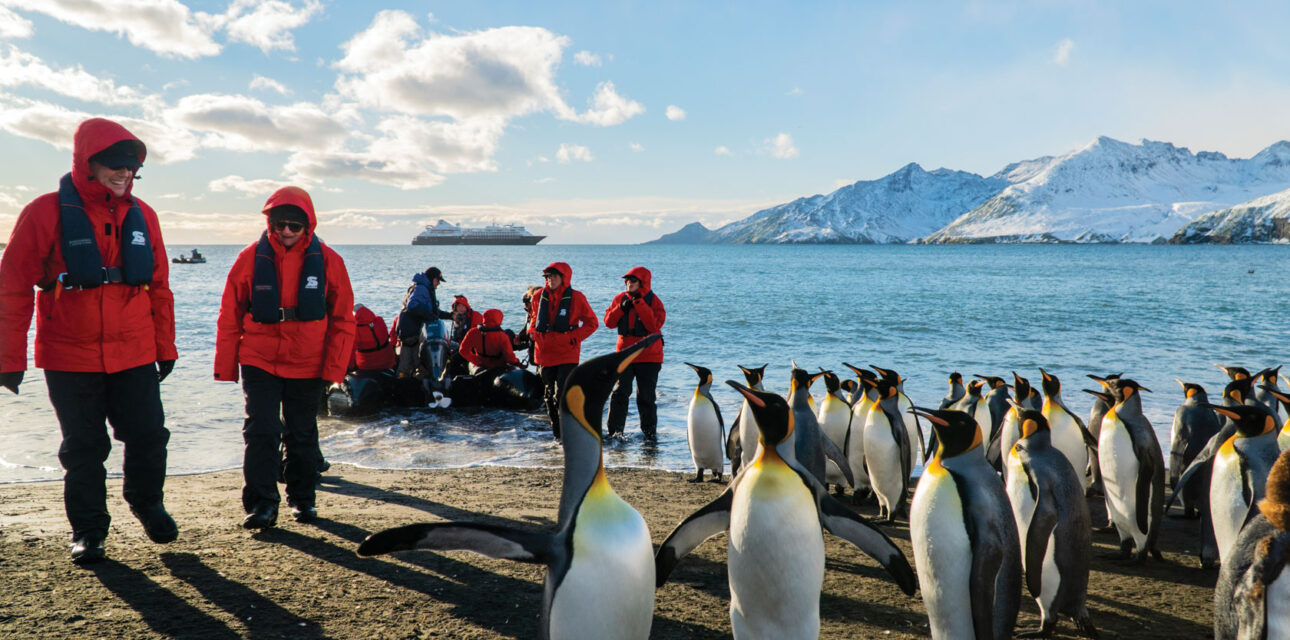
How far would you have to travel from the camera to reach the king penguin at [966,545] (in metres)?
3.09

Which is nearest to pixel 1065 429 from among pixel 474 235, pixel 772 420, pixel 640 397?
pixel 772 420

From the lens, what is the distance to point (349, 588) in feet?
11.3

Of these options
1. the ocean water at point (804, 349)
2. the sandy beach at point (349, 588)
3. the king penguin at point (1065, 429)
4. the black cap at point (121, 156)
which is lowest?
the ocean water at point (804, 349)

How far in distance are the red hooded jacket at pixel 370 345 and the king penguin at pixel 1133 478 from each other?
857 centimetres

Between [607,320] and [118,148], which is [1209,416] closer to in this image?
[607,320]

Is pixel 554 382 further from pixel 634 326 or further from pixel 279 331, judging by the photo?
pixel 279 331

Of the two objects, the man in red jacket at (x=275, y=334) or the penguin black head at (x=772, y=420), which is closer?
the penguin black head at (x=772, y=420)

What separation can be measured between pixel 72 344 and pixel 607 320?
17.4ft

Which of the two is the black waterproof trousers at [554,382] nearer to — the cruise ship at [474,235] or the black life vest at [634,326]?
the black life vest at [634,326]

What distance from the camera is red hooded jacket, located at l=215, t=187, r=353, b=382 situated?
411 cm

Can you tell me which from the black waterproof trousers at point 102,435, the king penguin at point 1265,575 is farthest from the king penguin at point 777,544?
the black waterproof trousers at point 102,435

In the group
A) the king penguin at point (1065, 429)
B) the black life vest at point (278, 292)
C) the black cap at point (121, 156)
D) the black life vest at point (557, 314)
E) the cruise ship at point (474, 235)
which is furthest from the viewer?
the cruise ship at point (474, 235)

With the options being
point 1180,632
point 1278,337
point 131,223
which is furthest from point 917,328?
point 131,223

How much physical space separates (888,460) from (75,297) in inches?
210
